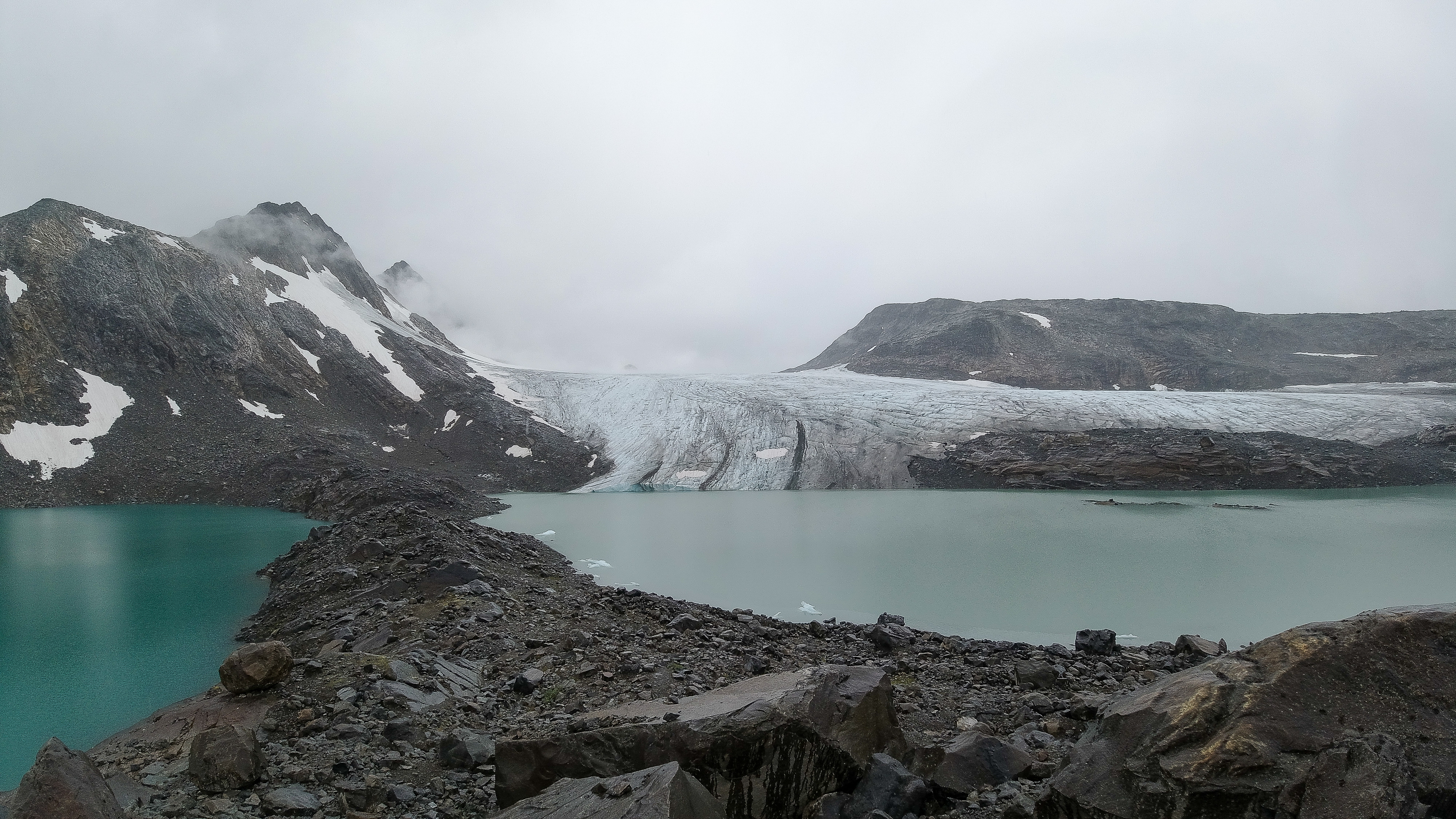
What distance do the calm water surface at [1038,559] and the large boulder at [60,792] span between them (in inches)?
336

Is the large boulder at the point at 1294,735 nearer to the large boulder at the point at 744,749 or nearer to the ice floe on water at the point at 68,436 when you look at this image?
the large boulder at the point at 744,749

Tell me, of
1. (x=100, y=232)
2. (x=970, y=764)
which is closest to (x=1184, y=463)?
(x=970, y=764)

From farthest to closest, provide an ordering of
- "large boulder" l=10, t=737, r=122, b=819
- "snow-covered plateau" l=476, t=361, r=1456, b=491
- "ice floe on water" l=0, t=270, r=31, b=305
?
"snow-covered plateau" l=476, t=361, r=1456, b=491 < "ice floe on water" l=0, t=270, r=31, b=305 < "large boulder" l=10, t=737, r=122, b=819

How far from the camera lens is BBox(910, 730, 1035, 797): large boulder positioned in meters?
3.57

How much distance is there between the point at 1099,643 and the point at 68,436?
42461 mm

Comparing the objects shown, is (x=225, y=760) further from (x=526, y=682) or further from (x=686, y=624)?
(x=686, y=624)

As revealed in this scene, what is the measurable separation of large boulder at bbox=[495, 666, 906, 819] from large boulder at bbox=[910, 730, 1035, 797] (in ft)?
0.71

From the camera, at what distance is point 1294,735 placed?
2723mm

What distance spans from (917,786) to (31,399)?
4462cm

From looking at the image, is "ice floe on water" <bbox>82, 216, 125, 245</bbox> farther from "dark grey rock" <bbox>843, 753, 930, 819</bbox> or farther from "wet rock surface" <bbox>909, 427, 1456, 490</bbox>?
"dark grey rock" <bbox>843, 753, 930, 819</bbox>

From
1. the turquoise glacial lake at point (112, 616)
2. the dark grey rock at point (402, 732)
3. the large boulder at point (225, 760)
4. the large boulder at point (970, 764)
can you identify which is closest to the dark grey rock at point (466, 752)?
the dark grey rock at point (402, 732)

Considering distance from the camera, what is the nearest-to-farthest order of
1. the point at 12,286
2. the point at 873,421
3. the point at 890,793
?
the point at 890,793
the point at 12,286
the point at 873,421

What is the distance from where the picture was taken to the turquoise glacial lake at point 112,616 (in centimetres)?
756

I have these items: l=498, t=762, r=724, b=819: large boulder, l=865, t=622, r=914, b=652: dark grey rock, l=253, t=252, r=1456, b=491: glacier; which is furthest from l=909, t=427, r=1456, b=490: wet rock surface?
l=498, t=762, r=724, b=819: large boulder
